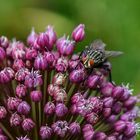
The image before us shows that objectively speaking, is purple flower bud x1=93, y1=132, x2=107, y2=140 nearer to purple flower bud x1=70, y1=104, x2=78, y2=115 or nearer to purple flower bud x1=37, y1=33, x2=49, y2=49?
purple flower bud x1=70, y1=104, x2=78, y2=115

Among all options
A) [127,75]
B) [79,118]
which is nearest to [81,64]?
[79,118]

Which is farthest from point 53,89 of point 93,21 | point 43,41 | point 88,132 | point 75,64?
point 93,21

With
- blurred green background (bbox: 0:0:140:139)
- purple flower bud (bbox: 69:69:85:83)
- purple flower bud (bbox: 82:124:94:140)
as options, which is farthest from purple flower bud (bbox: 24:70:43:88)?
blurred green background (bbox: 0:0:140:139)

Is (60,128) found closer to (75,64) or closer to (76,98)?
(76,98)

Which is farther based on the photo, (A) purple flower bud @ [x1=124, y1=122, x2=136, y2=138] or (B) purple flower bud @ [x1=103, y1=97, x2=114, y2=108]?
(A) purple flower bud @ [x1=124, y1=122, x2=136, y2=138]

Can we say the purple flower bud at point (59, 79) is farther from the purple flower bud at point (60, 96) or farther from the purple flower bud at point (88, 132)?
the purple flower bud at point (88, 132)

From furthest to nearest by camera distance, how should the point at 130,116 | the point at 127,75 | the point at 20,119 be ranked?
the point at 127,75 < the point at 130,116 < the point at 20,119

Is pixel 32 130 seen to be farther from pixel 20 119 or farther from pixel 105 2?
pixel 105 2

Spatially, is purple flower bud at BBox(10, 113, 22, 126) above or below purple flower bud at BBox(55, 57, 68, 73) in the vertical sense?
below
